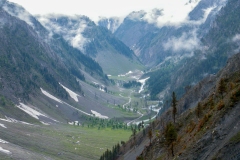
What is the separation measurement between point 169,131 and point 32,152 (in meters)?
105

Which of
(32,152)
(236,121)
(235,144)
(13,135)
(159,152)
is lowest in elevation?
(235,144)

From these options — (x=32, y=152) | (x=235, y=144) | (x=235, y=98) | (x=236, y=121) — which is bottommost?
(x=235, y=144)

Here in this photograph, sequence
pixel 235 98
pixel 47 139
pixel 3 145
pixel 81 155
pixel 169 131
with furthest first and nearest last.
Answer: pixel 47 139, pixel 81 155, pixel 3 145, pixel 169 131, pixel 235 98

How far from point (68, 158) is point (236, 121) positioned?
12530 centimetres

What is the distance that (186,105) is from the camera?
12125cm

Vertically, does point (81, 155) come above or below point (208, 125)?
above

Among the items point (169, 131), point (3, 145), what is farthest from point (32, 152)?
point (169, 131)

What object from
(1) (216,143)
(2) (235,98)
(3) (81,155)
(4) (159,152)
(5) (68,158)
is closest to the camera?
(1) (216,143)

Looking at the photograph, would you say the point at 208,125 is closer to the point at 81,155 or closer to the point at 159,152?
the point at 159,152

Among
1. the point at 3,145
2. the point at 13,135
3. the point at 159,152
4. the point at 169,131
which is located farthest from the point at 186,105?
the point at 13,135

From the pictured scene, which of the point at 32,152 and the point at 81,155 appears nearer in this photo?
the point at 32,152

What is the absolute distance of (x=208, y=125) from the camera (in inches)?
2029

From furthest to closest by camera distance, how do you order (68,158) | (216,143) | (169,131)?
(68,158) → (169,131) → (216,143)

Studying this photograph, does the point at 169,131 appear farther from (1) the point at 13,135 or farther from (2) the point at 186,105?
(1) the point at 13,135
